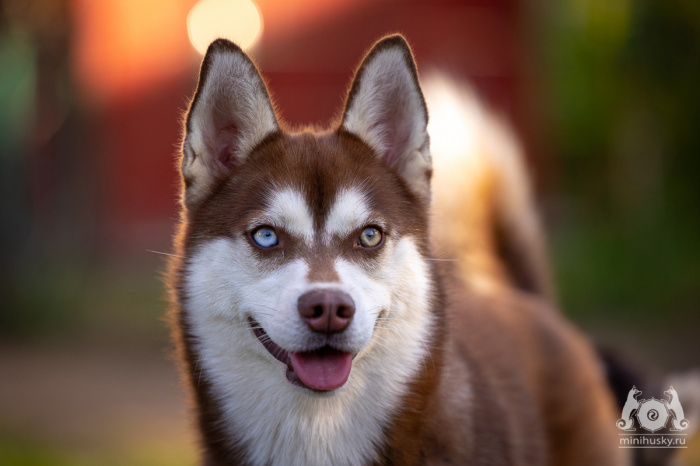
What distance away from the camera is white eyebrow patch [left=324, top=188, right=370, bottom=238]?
2363 mm

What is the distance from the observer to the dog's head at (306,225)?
2.20 m

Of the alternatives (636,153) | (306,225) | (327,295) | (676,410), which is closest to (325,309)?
(327,295)

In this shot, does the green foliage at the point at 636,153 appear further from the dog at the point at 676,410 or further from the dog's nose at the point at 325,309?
the dog's nose at the point at 325,309

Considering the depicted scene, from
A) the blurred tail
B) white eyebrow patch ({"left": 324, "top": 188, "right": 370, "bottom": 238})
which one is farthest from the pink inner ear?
the blurred tail

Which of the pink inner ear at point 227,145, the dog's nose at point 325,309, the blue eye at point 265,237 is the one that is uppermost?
the pink inner ear at point 227,145

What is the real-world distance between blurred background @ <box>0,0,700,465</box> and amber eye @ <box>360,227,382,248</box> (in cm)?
239

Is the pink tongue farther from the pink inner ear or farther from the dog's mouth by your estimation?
the pink inner ear

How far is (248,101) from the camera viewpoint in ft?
8.36

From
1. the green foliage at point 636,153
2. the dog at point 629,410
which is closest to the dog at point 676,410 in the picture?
the dog at point 629,410

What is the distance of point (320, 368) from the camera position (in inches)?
87.4

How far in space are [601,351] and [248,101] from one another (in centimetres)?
219

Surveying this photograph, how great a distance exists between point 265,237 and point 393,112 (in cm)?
69

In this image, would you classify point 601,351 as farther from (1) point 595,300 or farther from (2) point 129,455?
(1) point 595,300

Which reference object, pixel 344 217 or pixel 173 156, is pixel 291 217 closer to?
pixel 344 217
